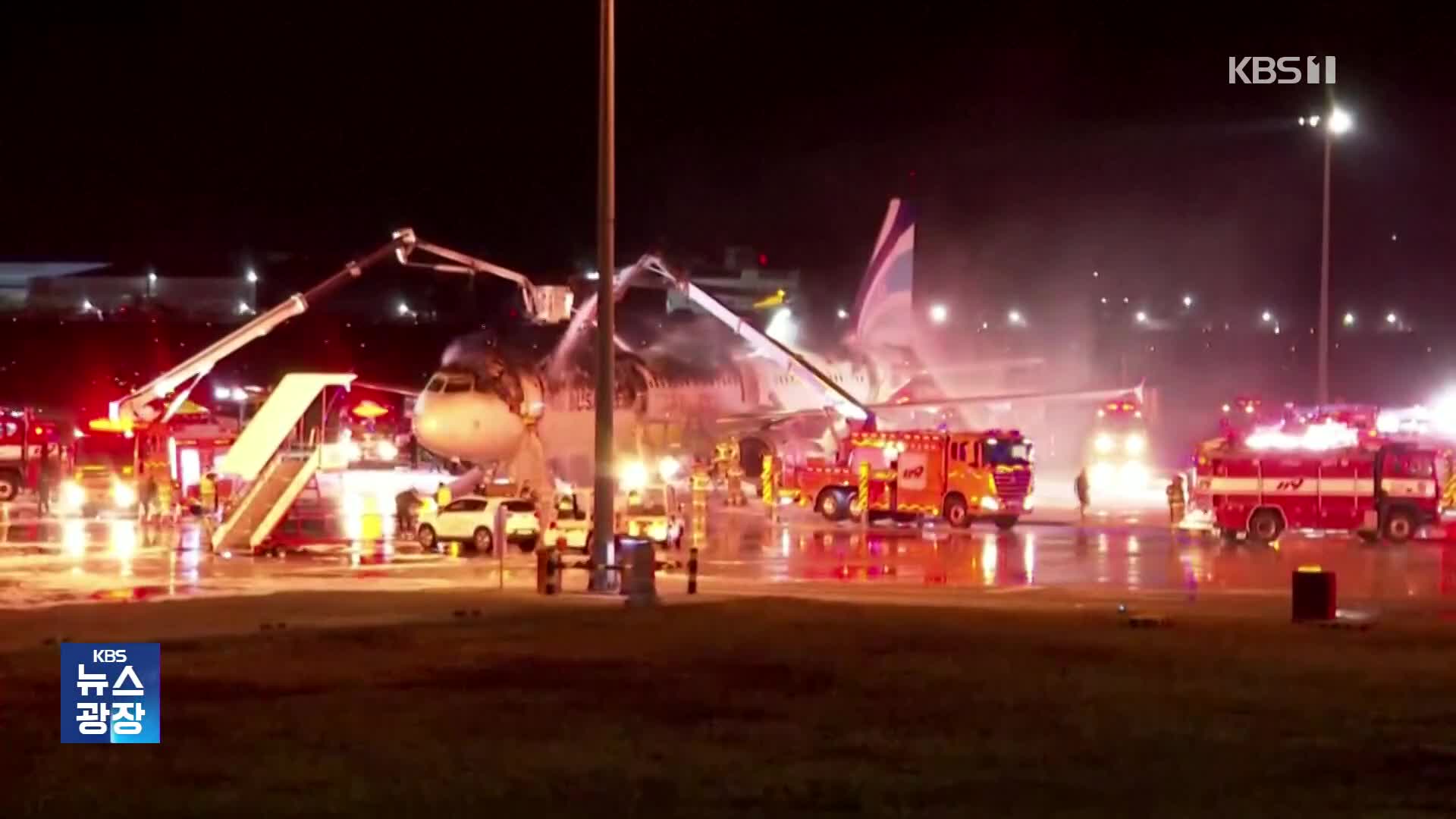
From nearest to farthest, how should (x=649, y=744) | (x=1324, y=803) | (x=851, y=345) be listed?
(x=1324, y=803), (x=649, y=744), (x=851, y=345)

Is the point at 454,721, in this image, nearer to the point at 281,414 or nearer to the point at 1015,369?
the point at 281,414

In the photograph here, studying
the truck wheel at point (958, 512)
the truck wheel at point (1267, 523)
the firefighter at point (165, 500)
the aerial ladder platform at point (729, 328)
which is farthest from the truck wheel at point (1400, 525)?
the firefighter at point (165, 500)

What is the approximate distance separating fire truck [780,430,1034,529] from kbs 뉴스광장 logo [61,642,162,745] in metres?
33.8

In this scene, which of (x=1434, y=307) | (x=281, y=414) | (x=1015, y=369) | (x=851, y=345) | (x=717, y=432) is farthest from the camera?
(x=1434, y=307)

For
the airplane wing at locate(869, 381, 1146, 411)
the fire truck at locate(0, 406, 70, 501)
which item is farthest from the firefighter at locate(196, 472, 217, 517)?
the airplane wing at locate(869, 381, 1146, 411)

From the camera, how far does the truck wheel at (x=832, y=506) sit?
Result: 1939 inches

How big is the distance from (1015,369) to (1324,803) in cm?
6708


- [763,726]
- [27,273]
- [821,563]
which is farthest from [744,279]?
[763,726]

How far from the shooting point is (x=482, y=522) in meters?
39.0

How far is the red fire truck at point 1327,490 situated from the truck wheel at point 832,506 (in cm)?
1031

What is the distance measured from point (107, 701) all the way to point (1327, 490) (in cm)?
3379

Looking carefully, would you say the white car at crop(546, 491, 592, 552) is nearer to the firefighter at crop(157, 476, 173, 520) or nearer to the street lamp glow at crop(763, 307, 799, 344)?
the firefighter at crop(157, 476, 173, 520)

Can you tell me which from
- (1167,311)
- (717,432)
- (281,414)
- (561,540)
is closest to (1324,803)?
(561,540)

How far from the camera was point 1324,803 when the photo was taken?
11625 millimetres
